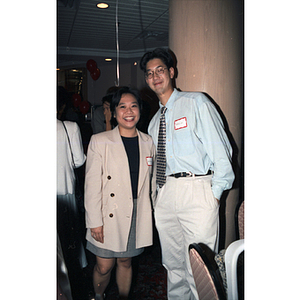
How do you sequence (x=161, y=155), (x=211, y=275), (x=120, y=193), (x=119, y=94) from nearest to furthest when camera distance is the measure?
(x=211, y=275)
(x=119, y=94)
(x=120, y=193)
(x=161, y=155)

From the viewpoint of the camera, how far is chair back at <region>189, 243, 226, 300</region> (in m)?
0.84

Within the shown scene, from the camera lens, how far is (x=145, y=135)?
1.46 metres

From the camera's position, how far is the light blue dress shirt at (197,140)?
1.43 meters

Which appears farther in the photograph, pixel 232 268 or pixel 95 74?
pixel 95 74

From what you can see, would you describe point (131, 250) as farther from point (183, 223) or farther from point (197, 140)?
point (197, 140)

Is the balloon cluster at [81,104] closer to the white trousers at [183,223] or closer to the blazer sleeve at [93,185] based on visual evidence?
the blazer sleeve at [93,185]

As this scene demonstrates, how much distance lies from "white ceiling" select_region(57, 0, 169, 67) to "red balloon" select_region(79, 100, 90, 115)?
0.19 metres

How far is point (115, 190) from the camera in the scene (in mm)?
1380

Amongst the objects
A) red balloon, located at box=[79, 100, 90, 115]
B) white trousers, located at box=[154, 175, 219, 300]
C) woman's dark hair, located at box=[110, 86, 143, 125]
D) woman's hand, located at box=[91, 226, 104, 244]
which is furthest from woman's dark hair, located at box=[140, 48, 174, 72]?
woman's hand, located at box=[91, 226, 104, 244]

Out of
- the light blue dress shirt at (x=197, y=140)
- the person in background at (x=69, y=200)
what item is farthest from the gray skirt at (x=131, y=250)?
the light blue dress shirt at (x=197, y=140)

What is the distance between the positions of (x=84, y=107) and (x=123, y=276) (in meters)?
0.99

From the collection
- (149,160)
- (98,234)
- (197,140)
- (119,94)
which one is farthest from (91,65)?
(98,234)
